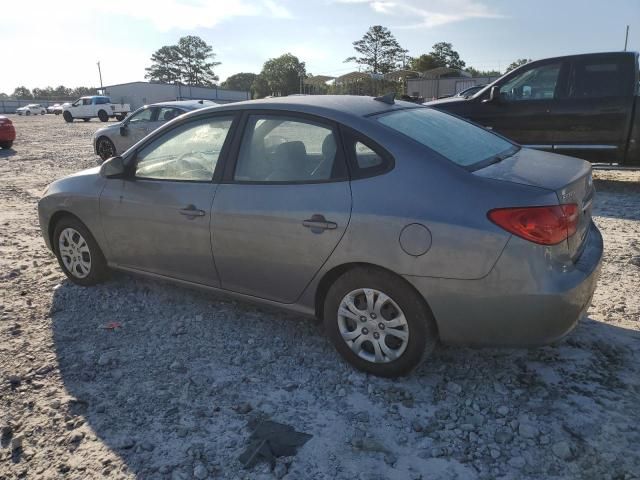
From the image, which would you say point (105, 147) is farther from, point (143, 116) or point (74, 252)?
point (74, 252)

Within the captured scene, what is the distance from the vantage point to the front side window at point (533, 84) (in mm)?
7969

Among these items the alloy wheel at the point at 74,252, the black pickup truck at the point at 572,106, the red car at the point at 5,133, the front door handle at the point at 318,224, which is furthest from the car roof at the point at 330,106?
the red car at the point at 5,133

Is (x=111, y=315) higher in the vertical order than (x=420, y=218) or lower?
lower

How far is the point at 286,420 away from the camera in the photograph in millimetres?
2697

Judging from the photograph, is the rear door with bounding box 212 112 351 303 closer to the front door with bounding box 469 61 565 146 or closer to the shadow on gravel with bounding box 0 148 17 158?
the front door with bounding box 469 61 565 146

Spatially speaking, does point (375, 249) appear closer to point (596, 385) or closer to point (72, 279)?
point (596, 385)

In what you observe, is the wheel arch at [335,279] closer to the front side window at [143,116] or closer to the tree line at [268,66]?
the front side window at [143,116]

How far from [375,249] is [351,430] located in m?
0.96

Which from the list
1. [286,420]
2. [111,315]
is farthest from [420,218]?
[111,315]

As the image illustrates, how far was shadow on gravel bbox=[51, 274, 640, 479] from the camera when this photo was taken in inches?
94.0

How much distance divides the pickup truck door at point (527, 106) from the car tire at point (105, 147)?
9.26 m

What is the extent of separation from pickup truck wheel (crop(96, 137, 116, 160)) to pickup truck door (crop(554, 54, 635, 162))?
34.8 feet

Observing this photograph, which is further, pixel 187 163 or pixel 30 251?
pixel 30 251

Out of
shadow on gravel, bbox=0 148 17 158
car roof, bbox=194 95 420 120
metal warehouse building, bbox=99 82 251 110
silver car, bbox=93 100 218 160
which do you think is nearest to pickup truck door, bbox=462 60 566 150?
car roof, bbox=194 95 420 120
